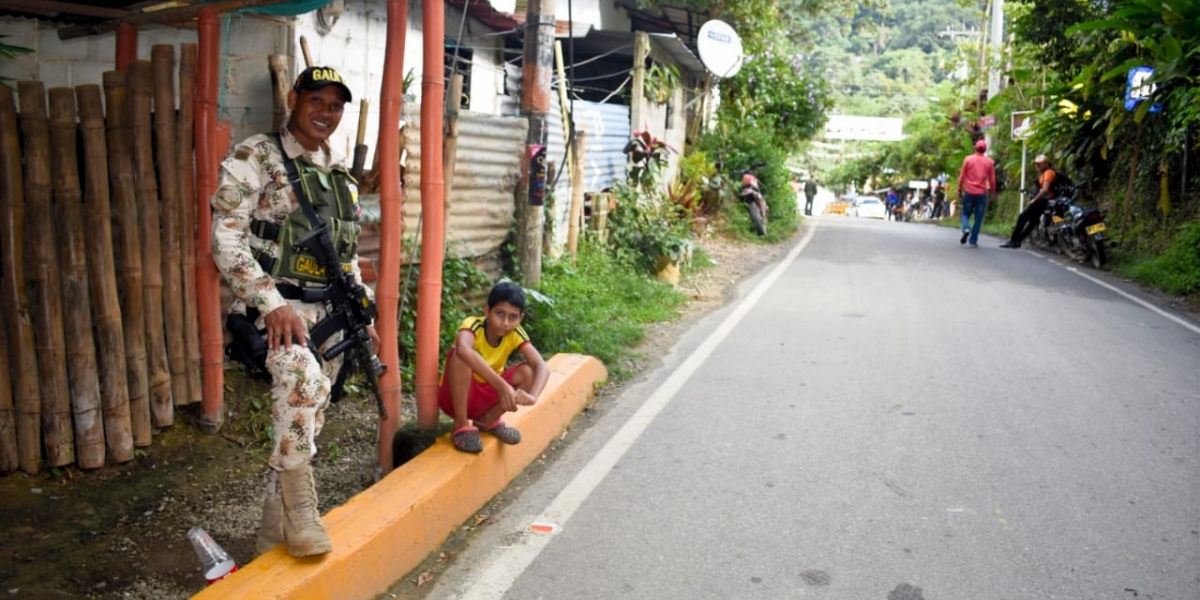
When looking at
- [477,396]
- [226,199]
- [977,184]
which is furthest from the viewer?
[977,184]

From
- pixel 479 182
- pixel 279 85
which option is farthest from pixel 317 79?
pixel 479 182

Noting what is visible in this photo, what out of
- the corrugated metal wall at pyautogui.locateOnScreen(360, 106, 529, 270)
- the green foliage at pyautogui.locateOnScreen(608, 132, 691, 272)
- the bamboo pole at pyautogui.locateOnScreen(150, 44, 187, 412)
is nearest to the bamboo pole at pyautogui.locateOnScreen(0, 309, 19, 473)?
the bamboo pole at pyautogui.locateOnScreen(150, 44, 187, 412)

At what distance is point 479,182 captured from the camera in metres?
8.05

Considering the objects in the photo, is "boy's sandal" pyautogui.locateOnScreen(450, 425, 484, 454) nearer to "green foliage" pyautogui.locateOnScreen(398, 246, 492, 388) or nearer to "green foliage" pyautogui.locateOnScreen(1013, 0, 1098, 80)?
"green foliage" pyautogui.locateOnScreen(398, 246, 492, 388)

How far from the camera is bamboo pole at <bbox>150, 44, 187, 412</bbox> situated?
16.7 ft

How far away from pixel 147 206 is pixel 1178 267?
11761 mm

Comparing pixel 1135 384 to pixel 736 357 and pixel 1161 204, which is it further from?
pixel 1161 204

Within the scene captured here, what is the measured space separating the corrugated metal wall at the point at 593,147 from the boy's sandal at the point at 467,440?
539cm

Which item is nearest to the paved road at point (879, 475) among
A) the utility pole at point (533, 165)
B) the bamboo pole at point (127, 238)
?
the utility pole at point (533, 165)

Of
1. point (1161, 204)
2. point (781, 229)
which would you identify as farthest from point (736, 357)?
point (781, 229)

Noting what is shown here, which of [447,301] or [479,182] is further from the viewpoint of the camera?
[479,182]

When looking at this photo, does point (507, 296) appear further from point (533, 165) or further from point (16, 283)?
point (533, 165)

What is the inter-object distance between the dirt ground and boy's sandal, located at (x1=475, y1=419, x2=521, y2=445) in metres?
0.38

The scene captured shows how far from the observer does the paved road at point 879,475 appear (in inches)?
158
